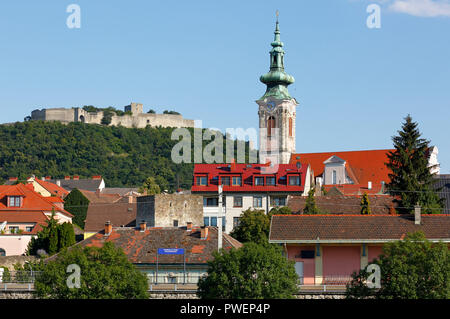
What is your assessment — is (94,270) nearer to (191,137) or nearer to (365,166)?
(365,166)

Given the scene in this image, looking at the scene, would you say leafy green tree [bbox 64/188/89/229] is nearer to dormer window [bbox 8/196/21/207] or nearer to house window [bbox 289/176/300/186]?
dormer window [bbox 8/196/21/207]

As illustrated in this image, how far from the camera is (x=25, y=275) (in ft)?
166

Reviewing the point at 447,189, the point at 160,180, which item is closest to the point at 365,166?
the point at 447,189

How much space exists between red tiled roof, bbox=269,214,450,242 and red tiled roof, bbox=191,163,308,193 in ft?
102

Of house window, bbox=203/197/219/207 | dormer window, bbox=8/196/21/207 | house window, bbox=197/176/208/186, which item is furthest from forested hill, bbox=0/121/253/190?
dormer window, bbox=8/196/21/207

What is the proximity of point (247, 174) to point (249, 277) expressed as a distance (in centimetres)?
4708

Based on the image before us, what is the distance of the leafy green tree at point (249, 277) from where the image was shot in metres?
41.2

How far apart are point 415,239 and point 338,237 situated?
9.92 meters

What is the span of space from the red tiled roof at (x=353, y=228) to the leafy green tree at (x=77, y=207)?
4229 cm

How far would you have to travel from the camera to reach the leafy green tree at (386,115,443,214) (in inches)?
2544

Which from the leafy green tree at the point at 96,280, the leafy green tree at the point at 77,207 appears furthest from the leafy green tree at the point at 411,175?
the leafy green tree at the point at 77,207

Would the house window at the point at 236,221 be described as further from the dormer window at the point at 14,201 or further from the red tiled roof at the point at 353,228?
the red tiled roof at the point at 353,228
